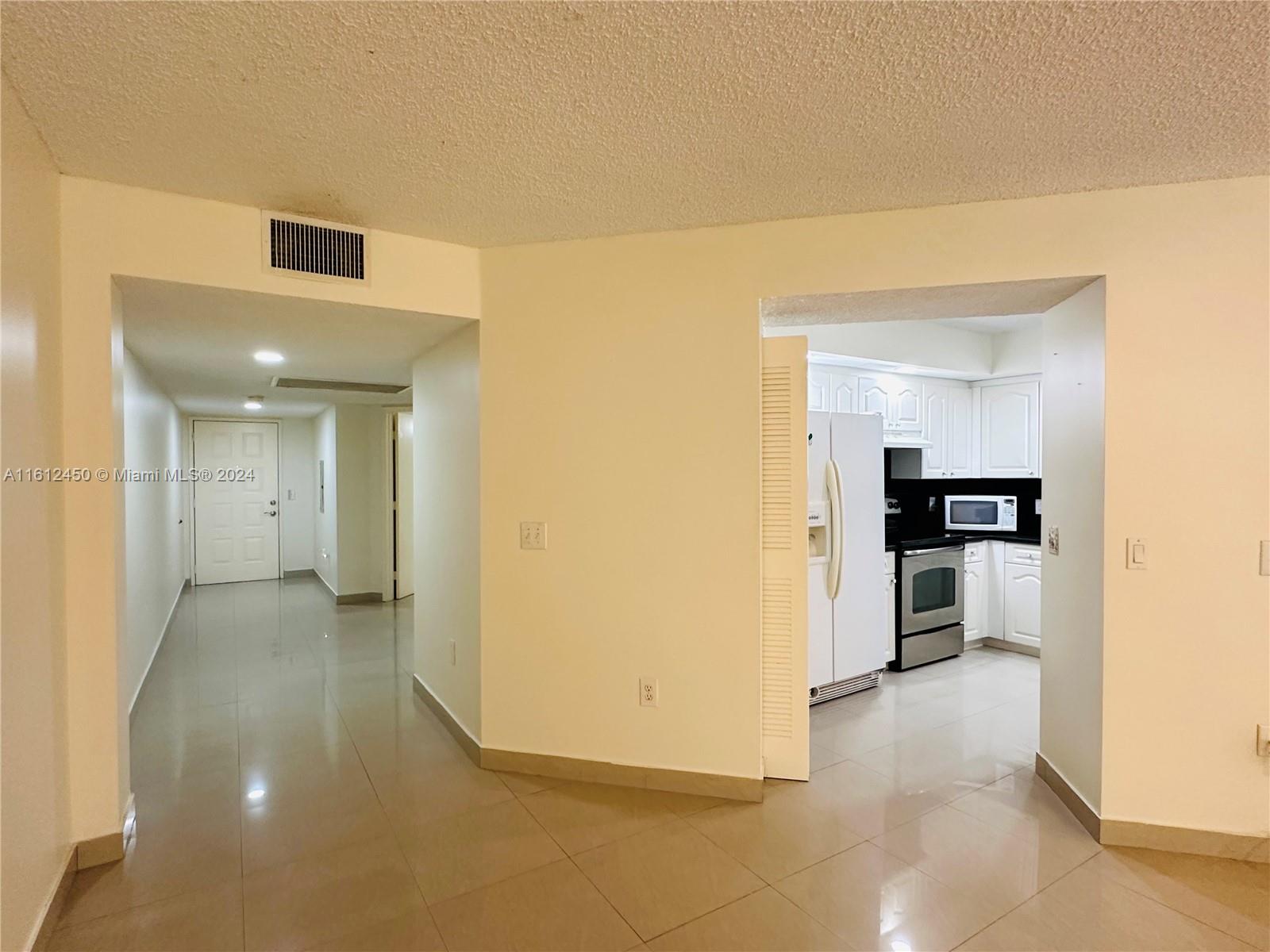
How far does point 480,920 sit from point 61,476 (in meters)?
1.95

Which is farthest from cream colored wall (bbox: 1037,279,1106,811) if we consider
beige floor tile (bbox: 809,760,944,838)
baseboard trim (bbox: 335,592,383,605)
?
baseboard trim (bbox: 335,592,383,605)

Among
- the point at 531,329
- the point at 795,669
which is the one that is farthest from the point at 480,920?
the point at 531,329

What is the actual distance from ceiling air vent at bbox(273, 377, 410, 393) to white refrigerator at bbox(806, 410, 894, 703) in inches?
125

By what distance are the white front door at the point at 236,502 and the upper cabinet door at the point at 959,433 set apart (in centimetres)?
752

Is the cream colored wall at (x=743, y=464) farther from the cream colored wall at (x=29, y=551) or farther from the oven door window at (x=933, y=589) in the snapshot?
the oven door window at (x=933, y=589)

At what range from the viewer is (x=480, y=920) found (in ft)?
6.09

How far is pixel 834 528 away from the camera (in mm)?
3521

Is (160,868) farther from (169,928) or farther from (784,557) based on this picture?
(784,557)

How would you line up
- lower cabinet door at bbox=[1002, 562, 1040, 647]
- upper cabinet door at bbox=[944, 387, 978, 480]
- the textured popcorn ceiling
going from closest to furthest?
the textured popcorn ceiling → lower cabinet door at bbox=[1002, 562, 1040, 647] → upper cabinet door at bbox=[944, 387, 978, 480]

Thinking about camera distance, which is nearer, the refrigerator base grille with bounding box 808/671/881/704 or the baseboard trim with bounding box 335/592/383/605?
the refrigerator base grille with bounding box 808/671/881/704

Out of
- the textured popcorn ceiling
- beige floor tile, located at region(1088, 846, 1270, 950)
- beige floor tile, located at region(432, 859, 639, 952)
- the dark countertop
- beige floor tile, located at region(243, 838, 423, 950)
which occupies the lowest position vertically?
beige floor tile, located at region(1088, 846, 1270, 950)

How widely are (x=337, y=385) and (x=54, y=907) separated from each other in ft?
11.8

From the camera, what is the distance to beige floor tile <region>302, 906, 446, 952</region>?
1743 millimetres

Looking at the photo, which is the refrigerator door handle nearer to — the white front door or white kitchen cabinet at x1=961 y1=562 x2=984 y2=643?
white kitchen cabinet at x1=961 y1=562 x2=984 y2=643
